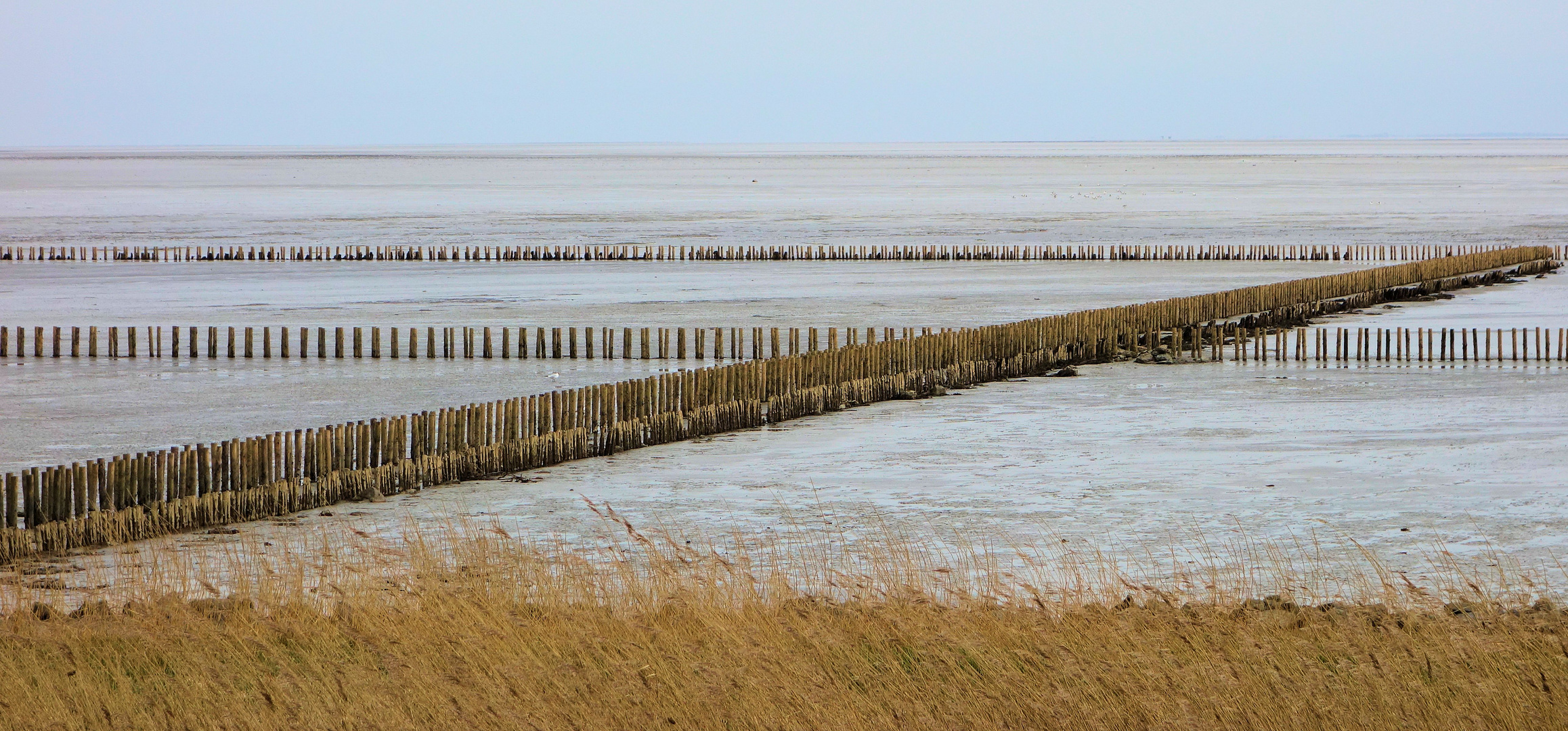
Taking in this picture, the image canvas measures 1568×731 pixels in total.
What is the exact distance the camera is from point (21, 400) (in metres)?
22.3

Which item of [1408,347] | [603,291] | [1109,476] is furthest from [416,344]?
[1408,347]

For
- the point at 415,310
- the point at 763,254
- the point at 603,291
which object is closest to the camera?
the point at 415,310

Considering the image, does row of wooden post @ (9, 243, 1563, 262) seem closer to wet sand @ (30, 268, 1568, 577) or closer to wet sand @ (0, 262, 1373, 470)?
wet sand @ (0, 262, 1373, 470)

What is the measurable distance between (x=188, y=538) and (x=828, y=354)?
10103 mm

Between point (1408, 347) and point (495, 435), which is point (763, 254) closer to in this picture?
point (1408, 347)

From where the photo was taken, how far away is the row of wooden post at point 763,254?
53312 millimetres

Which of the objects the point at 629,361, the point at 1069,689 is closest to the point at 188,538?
the point at 1069,689

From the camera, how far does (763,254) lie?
55312mm

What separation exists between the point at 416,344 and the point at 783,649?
1936cm

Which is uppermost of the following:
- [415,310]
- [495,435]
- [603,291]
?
[603,291]

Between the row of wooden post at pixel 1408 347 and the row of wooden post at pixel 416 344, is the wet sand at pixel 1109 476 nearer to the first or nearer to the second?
the row of wooden post at pixel 1408 347

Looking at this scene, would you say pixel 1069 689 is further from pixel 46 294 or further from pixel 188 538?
pixel 46 294

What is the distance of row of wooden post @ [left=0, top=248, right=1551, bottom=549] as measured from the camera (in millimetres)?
13703

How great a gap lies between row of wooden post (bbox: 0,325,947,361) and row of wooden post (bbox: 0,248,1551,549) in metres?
2.33
